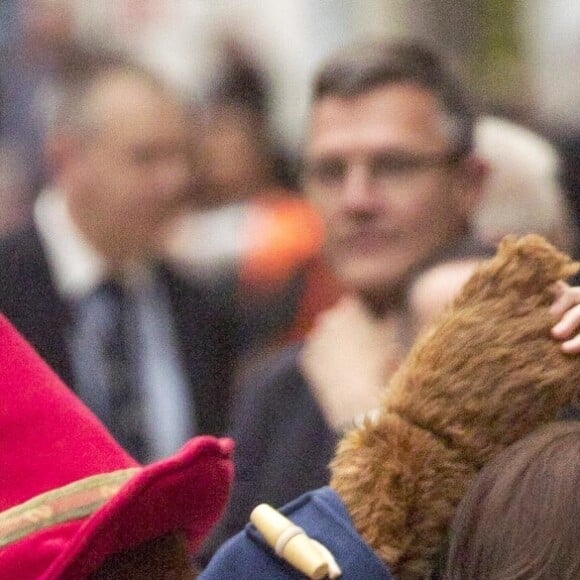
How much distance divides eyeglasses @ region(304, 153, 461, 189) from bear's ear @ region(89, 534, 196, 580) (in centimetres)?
91

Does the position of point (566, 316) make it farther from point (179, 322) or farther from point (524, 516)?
point (179, 322)

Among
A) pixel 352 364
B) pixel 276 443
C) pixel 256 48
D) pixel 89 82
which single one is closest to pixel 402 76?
pixel 352 364

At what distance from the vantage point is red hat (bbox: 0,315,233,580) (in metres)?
1.15

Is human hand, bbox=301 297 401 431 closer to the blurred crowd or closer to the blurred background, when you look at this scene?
the blurred crowd

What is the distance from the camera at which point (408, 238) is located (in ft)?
6.63

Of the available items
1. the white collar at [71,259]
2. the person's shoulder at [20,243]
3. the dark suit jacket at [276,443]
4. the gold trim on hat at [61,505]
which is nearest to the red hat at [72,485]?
the gold trim on hat at [61,505]

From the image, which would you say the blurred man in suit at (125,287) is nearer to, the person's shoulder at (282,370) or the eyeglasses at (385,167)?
the person's shoulder at (282,370)

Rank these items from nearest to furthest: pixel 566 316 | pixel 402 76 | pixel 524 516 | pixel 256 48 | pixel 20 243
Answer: pixel 524 516 < pixel 566 316 < pixel 402 76 < pixel 20 243 < pixel 256 48

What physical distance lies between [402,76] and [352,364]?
1.48 feet

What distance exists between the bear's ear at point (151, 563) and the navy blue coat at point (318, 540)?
1.9 inches

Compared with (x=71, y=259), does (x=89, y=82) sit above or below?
above

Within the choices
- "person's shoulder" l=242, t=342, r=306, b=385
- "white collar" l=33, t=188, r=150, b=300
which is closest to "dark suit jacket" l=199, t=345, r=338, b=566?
"person's shoulder" l=242, t=342, r=306, b=385

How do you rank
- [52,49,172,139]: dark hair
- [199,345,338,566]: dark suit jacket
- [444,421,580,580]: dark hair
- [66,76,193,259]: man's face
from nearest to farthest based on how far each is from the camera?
[444,421,580,580]: dark hair < [199,345,338,566]: dark suit jacket < [66,76,193,259]: man's face < [52,49,172,139]: dark hair

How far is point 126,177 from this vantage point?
9.03 feet
